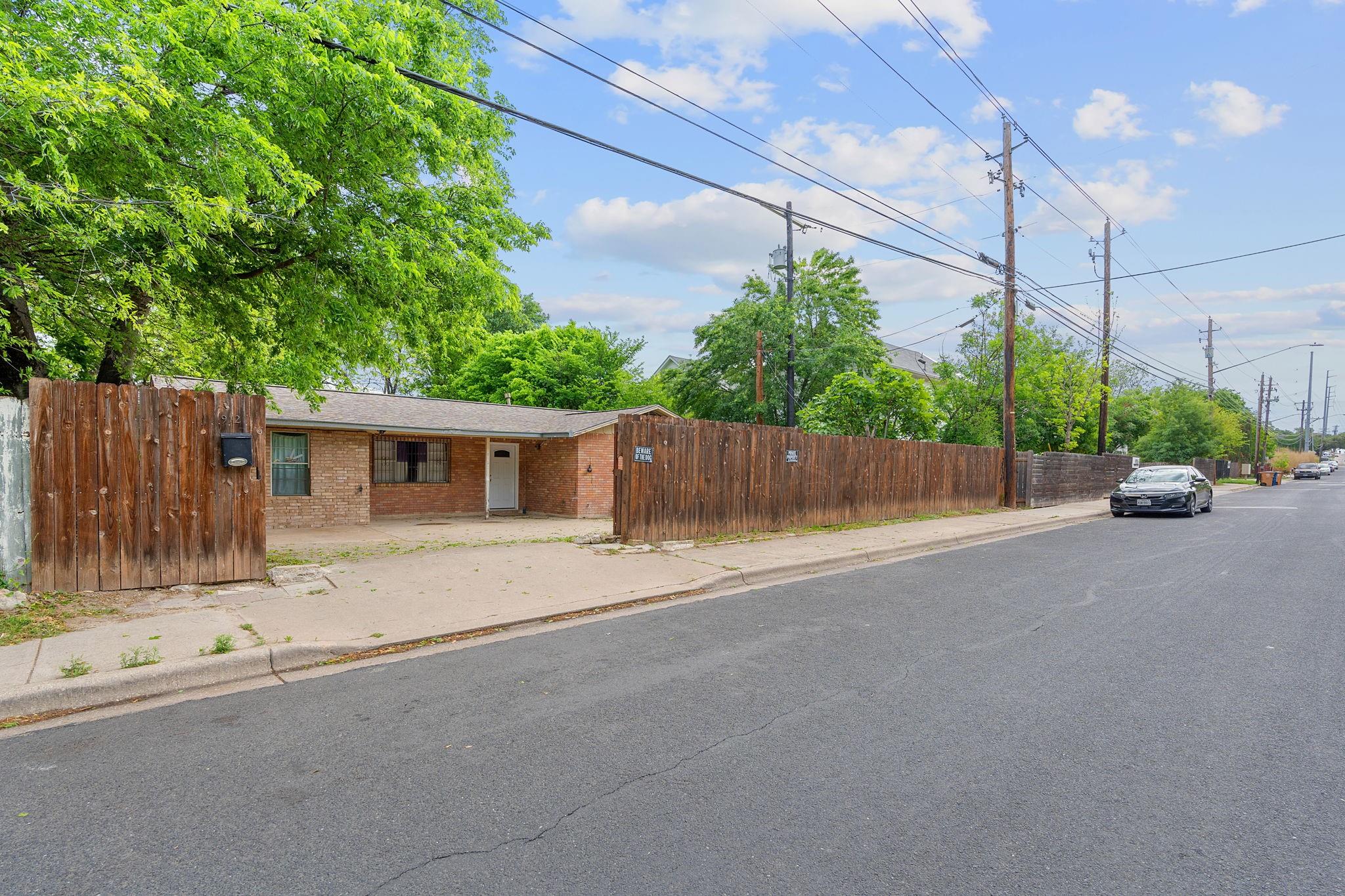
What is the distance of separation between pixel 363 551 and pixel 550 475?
9174mm

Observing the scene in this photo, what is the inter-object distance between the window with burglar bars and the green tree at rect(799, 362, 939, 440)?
10652 millimetres

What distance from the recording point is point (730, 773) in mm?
3686

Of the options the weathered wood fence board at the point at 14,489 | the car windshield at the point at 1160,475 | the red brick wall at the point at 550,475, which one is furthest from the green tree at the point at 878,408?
the weathered wood fence board at the point at 14,489

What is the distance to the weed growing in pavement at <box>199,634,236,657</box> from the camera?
5384 millimetres

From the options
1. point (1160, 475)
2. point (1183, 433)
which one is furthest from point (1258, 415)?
point (1160, 475)

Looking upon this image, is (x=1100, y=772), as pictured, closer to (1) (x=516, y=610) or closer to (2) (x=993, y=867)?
(2) (x=993, y=867)

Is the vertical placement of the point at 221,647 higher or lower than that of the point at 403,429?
lower

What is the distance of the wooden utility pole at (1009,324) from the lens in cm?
1992

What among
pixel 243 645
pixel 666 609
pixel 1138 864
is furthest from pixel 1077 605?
pixel 243 645

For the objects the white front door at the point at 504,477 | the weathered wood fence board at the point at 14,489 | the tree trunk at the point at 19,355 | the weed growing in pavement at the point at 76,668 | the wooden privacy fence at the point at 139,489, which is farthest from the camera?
the white front door at the point at 504,477

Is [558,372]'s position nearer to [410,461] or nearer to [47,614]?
[410,461]

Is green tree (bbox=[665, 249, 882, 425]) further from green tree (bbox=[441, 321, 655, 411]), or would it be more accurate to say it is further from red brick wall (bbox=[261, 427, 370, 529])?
red brick wall (bbox=[261, 427, 370, 529])

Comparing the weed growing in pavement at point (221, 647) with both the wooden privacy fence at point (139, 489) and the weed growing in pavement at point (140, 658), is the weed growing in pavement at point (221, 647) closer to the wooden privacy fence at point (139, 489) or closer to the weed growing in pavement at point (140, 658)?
the weed growing in pavement at point (140, 658)

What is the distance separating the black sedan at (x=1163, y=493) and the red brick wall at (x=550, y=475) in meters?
15.7
